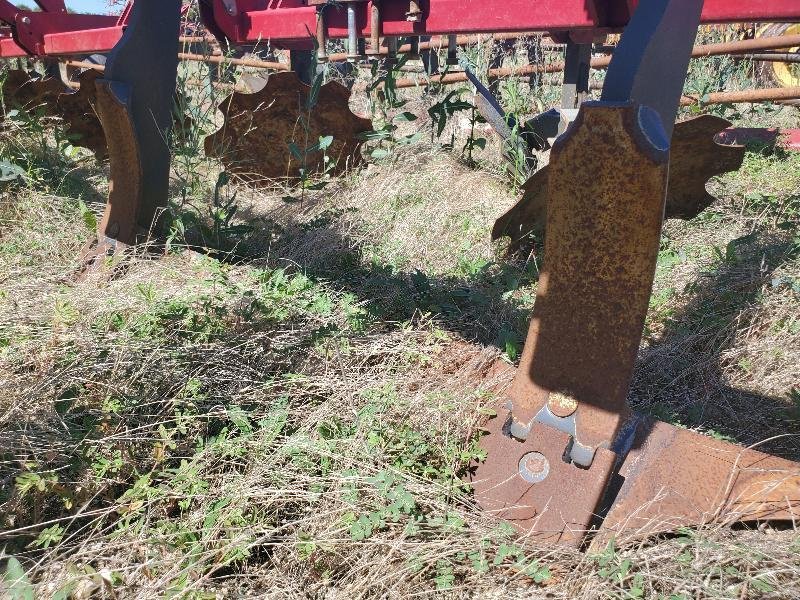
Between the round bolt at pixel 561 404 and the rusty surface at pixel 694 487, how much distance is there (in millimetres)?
195

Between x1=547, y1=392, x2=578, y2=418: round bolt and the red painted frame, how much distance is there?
1.92 meters

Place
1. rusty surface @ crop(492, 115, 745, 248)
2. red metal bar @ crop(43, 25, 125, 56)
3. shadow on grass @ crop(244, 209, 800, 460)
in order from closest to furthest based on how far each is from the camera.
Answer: shadow on grass @ crop(244, 209, 800, 460) < rusty surface @ crop(492, 115, 745, 248) < red metal bar @ crop(43, 25, 125, 56)

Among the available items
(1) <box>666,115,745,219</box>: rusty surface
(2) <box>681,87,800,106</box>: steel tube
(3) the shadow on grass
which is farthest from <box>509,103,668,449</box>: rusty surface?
(2) <box>681,87,800,106</box>: steel tube

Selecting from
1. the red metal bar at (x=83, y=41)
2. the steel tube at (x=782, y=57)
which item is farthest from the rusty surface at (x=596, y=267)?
the steel tube at (x=782, y=57)

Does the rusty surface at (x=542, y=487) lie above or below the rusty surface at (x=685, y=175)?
below

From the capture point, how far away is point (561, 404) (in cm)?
165

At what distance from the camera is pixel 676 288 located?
2918 millimetres

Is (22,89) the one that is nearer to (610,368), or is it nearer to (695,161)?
A: (695,161)

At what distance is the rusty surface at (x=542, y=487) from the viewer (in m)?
1.53

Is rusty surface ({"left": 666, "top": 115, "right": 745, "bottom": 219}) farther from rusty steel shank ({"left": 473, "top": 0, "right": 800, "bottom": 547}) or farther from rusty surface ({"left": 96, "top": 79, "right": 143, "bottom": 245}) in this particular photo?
rusty surface ({"left": 96, "top": 79, "right": 143, "bottom": 245})

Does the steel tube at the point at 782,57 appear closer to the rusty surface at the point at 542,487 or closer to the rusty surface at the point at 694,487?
the rusty surface at the point at 694,487

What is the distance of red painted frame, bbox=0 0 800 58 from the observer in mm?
2719

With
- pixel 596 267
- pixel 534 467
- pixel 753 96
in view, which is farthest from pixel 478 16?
pixel 753 96

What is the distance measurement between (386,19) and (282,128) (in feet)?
2.73
